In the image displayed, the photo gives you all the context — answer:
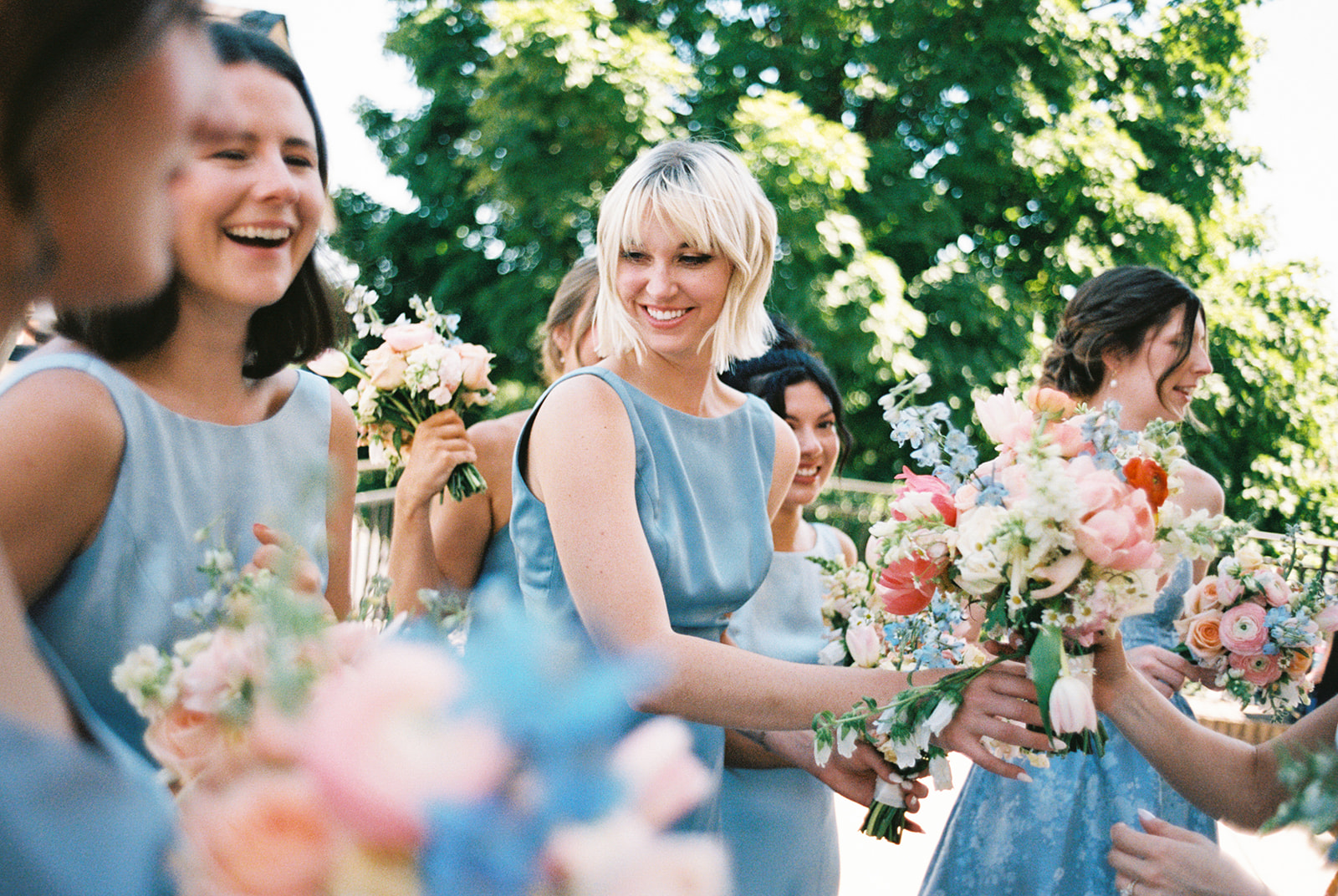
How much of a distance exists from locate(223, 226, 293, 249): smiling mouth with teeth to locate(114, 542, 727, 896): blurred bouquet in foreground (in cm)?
143

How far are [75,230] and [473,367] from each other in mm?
2551

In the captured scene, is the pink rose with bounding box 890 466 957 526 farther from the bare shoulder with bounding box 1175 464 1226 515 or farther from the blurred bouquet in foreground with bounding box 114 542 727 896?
the bare shoulder with bounding box 1175 464 1226 515

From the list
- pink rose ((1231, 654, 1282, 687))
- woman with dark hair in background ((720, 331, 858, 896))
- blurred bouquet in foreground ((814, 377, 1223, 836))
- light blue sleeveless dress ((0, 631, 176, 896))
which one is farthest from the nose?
pink rose ((1231, 654, 1282, 687))

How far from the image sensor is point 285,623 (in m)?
0.60

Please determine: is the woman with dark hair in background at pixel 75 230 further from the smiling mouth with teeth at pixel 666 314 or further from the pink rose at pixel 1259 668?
the pink rose at pixel 1259 668

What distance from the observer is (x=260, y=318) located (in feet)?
6.98

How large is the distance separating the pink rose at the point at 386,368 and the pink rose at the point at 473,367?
0.20 m

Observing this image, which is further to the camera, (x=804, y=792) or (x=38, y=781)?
(x=804, y=792)

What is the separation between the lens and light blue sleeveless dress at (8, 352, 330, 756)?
1.53 m

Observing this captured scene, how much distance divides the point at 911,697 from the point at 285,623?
1.49 m

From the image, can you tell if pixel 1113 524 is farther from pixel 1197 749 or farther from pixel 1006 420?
pixel 1197 749

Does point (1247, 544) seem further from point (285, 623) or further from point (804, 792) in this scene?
point (285, 623)

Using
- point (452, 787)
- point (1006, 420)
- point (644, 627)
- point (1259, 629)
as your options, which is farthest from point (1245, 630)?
point (452, 787)

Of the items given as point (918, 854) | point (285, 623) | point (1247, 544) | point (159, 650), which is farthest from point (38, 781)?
point (918, 854)
